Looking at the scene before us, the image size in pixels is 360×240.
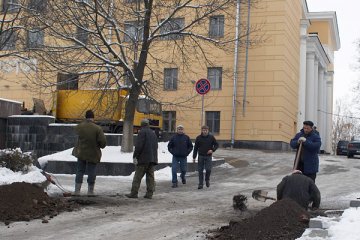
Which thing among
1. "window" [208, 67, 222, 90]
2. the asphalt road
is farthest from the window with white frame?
"window" [208, 67, 222, 90]

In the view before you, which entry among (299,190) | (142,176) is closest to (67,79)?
(142,176)

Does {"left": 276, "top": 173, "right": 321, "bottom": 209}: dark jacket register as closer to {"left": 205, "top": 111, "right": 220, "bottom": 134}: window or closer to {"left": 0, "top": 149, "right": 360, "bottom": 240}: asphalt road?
{"left": 0, "top": 149, "right": 360, "bottom": 240}: asphalt road

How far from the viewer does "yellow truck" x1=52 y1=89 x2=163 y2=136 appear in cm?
2327

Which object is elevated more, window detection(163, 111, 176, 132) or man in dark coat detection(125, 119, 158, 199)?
window detection(163, 111, 176, 132)

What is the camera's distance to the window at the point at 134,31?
19531 mm

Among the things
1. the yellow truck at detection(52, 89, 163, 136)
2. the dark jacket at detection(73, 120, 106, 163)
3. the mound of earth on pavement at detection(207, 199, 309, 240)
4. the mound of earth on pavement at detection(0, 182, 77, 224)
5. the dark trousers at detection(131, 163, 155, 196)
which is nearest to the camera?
the mound of earth on pavement at detection(207, 199, 309, 240)

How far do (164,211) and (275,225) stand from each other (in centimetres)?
361

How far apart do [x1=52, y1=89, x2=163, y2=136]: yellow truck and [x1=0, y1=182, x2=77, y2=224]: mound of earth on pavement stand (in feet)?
38.8

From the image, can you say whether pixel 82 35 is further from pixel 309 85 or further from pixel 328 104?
pixel 328 104

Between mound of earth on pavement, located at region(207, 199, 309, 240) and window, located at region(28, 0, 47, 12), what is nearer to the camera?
mound of earth on pavement, located at region(207, 199, 309, 240)

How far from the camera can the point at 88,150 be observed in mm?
11617

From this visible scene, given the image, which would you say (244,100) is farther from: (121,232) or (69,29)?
(121,232)

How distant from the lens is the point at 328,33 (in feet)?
175

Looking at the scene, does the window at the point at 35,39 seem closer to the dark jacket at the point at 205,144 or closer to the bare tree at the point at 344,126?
the dark jacket at the point at 205,144
